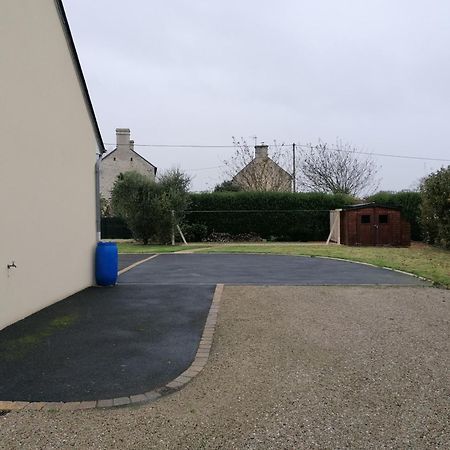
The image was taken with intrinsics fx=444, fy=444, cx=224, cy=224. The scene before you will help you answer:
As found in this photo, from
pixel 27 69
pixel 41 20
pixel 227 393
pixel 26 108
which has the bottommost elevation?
pixel 227 393

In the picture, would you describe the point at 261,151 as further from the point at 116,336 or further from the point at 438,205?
the point at 116,336

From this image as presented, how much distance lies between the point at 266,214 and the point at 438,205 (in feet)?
30.2

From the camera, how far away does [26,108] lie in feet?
21.0

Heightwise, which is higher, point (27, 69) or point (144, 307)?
point (27, 69)

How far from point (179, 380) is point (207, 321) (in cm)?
219

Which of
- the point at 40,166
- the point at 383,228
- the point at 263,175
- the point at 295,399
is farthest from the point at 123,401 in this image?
the point at 263,175

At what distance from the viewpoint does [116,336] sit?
542cm

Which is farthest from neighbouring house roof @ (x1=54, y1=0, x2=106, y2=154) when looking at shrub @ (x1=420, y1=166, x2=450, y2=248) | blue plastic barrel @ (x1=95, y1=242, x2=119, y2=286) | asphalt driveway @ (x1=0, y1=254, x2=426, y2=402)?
shrub @ (x1=420, y1=166, x2=450, y2=248)

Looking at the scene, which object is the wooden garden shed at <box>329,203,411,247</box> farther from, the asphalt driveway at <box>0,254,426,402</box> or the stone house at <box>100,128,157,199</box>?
the stone house at <box>100,128,157,199</box>

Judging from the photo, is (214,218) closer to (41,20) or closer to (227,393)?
(41,20)

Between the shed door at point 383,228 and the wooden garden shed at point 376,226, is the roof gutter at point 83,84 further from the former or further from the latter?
the shed door at point 383,228

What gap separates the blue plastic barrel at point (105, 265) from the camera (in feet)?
29.9

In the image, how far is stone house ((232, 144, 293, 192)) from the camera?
35219 millimetres

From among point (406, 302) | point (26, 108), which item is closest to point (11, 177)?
point (26, 108)
